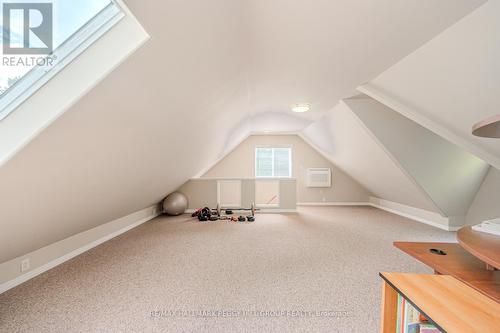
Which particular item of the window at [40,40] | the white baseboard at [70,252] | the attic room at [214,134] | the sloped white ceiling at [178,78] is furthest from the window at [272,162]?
the window at [40,40]

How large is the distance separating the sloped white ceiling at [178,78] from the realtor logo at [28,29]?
39 centimetres

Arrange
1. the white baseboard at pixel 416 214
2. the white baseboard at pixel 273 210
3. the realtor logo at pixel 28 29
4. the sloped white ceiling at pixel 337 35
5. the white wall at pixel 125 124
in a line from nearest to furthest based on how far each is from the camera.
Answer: the realtor logo at pixel 28 29 < the white wall at pixel 125 124 < the sloped white ceiling at pixel 337 35 < the white baseboard at pixel 416 214 < the white baseboard at pixel 273 210

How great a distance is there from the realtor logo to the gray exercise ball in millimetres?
4284

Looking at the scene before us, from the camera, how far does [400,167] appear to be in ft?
12.4

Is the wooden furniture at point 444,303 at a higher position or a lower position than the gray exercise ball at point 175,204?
higher

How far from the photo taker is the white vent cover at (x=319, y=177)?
6.67 metres

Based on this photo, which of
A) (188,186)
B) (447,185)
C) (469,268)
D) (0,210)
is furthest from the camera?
(188,186)

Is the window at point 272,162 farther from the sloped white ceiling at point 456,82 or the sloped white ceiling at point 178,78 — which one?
the sloped white ceiling at point 456,82

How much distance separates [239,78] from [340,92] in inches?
64.2

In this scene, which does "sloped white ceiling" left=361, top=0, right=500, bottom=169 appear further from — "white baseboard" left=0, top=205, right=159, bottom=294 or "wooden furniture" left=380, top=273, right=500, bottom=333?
"white baseboard" left=0, top=205, right=159, bottom=294

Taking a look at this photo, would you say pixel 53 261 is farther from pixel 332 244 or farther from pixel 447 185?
pixel 447 185

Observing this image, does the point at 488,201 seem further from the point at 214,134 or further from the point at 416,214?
the point at 214,134

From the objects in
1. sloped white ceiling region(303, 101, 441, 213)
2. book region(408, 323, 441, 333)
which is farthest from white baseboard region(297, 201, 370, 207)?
book region(408, 323, 441, 333)

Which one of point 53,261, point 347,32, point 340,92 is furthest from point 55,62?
point 340,92
